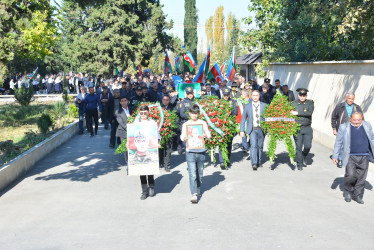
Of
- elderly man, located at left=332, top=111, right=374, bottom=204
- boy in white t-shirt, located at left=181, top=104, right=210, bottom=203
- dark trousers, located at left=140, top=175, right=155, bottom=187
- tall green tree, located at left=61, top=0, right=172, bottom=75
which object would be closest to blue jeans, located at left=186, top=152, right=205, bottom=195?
boy in white t-shirt, located at left=181, top=104, right=210, bottom=203

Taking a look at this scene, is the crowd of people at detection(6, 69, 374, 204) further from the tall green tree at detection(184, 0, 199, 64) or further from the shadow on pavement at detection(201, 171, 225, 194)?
the tall green tree at detection(184, 0, 199, 64)

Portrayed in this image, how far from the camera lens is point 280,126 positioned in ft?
38.1

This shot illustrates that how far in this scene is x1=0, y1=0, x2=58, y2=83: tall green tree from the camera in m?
15.6

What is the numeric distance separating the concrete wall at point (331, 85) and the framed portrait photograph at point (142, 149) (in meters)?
7.11

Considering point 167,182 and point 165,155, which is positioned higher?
point 165,155

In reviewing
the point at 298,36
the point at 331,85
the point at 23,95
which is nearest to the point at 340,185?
the point at 331,85

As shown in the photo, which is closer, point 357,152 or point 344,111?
point 357,152

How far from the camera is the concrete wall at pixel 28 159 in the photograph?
10.4 metres

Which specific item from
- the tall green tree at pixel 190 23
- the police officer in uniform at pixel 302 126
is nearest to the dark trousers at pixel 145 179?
the police officer in uniform at pixel 302 126

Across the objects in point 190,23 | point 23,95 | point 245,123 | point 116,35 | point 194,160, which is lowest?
point 194,160

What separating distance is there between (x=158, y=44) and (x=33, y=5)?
36.5m

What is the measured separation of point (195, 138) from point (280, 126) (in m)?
3.61

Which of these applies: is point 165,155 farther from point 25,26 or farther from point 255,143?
point 25,26

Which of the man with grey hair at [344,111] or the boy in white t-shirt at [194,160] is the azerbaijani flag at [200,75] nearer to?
the man with grey hair at [344,111]
